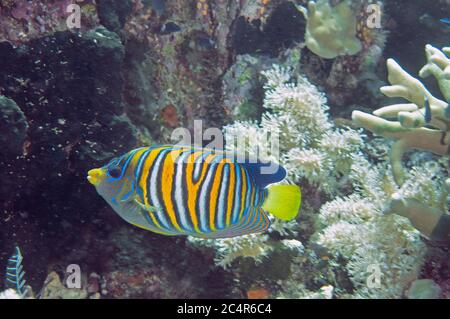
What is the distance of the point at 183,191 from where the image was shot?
205 cm

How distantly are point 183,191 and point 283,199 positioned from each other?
1.64ft

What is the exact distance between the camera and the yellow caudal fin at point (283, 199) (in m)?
2.11

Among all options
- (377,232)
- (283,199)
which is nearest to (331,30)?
(377,232)

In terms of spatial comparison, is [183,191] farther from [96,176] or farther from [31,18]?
[31,18]

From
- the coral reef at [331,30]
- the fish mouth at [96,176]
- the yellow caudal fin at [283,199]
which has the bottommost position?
the yellow caudal fin at [283,199]

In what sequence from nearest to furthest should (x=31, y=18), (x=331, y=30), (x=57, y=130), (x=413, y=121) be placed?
1. (x=413, y=121)
2. (x=57, y=130)
3. (x=31, y=18)
4. (x=331, y=30)

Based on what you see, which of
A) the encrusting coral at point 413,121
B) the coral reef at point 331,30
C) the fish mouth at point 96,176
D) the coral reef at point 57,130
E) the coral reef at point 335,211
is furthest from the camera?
the coral reef at point 331,30

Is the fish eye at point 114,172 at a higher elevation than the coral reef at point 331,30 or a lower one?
lower

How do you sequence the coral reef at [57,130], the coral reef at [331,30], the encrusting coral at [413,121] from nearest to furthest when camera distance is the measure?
the encrusting coral at [413,121] → the coral reef at [57,130] → the coral reef at [331,30]

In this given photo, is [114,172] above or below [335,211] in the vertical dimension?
above

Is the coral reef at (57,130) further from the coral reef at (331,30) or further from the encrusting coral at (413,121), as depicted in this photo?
the coral reef at (331,30)

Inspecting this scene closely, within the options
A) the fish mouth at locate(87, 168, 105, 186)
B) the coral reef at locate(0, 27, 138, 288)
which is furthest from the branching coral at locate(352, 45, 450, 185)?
the coral reef at locate(0, 27, 138, 288)

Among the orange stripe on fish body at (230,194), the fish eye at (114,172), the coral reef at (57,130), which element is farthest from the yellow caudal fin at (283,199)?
the coral reef at (57,130)
